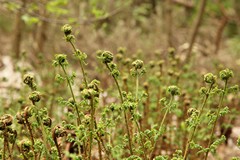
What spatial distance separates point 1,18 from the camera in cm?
1070

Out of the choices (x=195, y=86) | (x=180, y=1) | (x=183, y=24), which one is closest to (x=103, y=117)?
(x=195, y=86)

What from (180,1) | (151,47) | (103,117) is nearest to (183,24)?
(180,1)

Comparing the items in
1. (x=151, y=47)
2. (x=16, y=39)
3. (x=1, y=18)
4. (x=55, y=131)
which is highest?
(x=1, y=18)

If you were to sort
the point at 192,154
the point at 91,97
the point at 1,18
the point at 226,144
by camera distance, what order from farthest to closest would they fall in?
the point at 1,18 < the point at 226,144 < the point at 192,154 < the point at 91,97

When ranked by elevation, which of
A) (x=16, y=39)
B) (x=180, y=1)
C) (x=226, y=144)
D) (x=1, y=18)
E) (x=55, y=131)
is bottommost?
(x=55, y=131)

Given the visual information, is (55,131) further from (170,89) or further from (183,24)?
(183,24)

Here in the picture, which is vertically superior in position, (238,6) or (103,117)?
(238,6)

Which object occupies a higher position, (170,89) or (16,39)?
(16,39)

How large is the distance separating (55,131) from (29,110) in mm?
118

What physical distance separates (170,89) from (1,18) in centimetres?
1024

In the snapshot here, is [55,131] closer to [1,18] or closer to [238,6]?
[238,6]

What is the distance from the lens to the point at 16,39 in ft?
20.4

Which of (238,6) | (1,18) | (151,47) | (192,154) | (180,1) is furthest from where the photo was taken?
(1,18)

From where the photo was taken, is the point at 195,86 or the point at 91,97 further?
the point at 195,86
